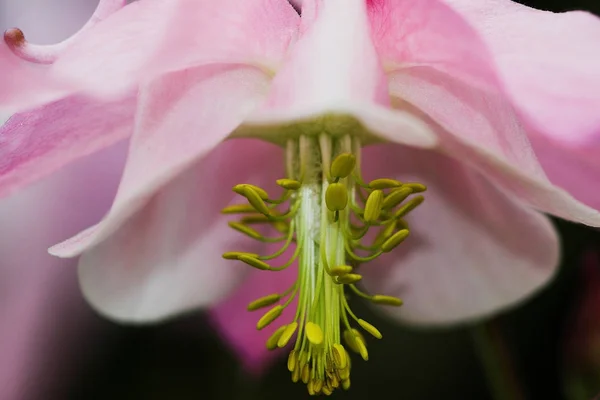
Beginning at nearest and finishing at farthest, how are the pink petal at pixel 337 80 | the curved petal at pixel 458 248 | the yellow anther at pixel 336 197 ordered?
1. the pink petal at pixel 337 80
2. the yellow anther at pixel 336 197
3. the curved petal at pixel 458 248

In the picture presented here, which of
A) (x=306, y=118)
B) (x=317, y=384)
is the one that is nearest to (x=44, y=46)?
(x=306, y=118)

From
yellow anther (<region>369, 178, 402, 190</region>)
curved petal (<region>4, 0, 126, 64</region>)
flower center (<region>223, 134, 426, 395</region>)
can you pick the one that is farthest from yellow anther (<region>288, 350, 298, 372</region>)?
curved petal (<region>4, 0, 126, 64</region>)

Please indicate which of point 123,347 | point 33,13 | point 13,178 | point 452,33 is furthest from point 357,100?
point 123,347

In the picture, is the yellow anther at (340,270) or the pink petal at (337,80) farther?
the yellow anther at (340,270)

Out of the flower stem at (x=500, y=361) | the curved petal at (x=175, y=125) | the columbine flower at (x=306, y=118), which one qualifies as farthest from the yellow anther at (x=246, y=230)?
the flower stem at (x=500, y=361)

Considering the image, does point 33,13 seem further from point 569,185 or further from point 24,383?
point 569,185

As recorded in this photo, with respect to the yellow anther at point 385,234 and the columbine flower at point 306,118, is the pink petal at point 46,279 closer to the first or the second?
the columbine flower at point 306,118
